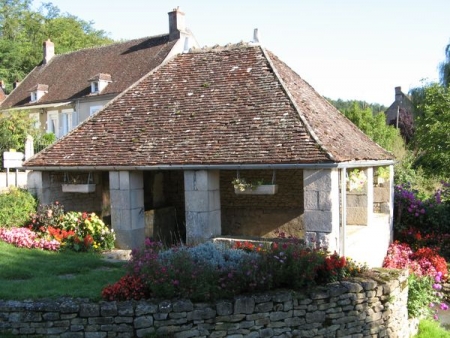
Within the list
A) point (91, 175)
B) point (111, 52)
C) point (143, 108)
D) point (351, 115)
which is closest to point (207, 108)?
point (143, 108)

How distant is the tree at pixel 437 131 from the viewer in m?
12.6

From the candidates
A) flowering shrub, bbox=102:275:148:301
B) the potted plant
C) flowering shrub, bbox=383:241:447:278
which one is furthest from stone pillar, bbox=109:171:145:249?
the potted plant

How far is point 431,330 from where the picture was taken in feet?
30.0

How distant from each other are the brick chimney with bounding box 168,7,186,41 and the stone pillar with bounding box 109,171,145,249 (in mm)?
14370

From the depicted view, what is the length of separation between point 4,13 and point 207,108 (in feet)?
110

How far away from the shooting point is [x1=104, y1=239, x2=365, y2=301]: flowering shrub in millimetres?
6520

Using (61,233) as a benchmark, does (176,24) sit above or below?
above

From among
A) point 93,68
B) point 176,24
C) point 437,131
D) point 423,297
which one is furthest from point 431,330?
point 93,68

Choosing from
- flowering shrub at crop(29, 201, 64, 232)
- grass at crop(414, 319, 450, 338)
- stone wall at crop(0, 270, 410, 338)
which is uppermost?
flowering shrub at crop(29, 201, 64, 232)

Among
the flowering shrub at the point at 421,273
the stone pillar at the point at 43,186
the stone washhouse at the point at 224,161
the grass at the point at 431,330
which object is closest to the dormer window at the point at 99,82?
the stone washhouse at the point at 224,161

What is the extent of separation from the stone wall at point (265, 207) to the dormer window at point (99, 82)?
12876 mm

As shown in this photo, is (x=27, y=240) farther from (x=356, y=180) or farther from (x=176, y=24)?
(x=176, y=24)

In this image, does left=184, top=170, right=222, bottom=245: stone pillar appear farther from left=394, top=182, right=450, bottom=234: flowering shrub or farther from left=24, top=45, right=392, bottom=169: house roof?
left=394, top=182, right=450, bottom=234: flowering shrub

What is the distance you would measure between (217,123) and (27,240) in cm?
443
